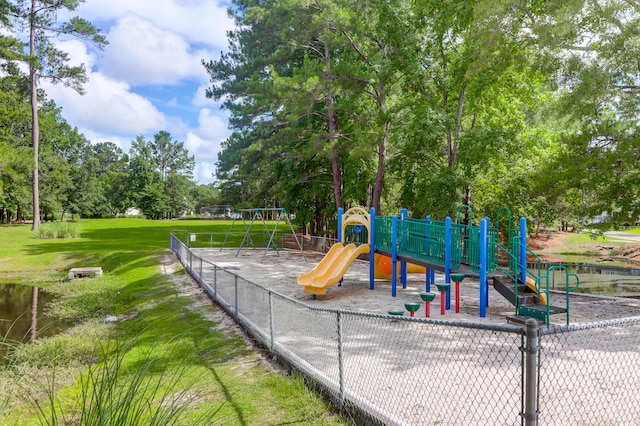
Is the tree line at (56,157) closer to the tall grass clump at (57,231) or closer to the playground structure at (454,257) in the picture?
the tall grass clump at (57,231)

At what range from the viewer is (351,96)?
2383 centimetres

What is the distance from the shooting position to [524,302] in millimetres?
9820

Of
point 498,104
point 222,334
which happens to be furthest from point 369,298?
point 498,104

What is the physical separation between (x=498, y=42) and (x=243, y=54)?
20.4m

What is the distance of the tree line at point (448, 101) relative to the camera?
44.7ft

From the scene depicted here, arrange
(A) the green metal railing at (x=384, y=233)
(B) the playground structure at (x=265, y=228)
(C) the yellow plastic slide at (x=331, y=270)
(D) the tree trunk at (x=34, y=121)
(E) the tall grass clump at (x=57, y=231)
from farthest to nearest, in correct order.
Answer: (D) the tree trunk at (x=34, y=121) → (E) the tall grass clump at (x=57, y=231) → (B) the playground structure at (x=265, y=228) → (A) the green metal railing at (x=384, y=233) → (C) the yellow plastic slide at (x=331, y=270)

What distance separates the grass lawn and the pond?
48cm

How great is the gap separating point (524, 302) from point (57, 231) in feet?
110

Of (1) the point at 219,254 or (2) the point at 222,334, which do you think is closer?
(2) the point at 222,334

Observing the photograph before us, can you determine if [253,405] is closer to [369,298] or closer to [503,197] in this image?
[369,298]

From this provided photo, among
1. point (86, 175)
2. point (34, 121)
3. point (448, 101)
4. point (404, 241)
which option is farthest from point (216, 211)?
point (404, 241)

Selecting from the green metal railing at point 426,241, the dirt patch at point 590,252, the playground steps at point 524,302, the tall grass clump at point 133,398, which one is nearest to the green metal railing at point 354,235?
the green metal railing at point 426,241

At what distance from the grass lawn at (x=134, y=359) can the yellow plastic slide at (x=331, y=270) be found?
2.78 metres

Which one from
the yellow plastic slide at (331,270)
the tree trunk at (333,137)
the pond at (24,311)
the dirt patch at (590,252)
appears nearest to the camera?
the yellow plastic slide at (331,270)
